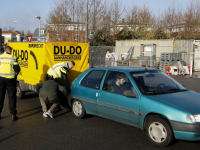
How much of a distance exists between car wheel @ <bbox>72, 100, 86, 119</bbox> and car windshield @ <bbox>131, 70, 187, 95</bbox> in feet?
5.72

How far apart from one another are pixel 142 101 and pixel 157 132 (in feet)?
2.11

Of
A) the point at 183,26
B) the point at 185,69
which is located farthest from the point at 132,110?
the point at 183,26

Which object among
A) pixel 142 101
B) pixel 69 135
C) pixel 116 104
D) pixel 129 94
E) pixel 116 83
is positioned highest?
pixel 116 83

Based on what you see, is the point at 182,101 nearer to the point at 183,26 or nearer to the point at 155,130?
the point at 155,130

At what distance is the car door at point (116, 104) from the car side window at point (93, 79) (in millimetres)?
231

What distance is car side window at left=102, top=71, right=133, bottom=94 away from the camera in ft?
17.2

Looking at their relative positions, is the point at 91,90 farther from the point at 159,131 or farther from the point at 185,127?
the point at 185,127

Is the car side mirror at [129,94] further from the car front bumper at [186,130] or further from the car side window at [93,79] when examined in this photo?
the car side window at [93,79]

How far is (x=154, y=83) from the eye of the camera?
17.6 feet

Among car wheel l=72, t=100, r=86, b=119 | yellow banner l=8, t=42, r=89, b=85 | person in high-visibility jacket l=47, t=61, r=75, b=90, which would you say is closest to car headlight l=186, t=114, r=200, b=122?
car wheel l=72, t=100, r=86, b=119

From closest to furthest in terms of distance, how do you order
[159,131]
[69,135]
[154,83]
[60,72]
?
1. [159,131]
2. [69,135]
3. [154,83]
4. [60,72]

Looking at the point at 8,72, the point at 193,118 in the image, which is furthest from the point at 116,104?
the point at 8,72

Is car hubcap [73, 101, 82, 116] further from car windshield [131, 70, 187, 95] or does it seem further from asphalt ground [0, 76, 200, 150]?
car windshield [131, 70, 187, 95]

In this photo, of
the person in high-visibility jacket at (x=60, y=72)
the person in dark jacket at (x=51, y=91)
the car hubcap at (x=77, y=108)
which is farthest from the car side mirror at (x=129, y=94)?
the person in high-visibility jacket at (x=60, y=72)
